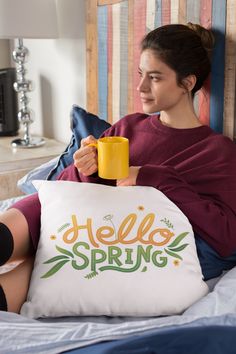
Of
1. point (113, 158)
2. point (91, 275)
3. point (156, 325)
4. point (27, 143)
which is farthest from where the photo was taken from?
point (27, 143)

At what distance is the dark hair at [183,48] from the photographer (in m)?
1.38

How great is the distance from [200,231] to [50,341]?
1.64 feet

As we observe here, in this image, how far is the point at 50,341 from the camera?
2.92ft

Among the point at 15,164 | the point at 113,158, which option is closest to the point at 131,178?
the point at 113,158

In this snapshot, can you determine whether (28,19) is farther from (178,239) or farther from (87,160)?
(178,239)

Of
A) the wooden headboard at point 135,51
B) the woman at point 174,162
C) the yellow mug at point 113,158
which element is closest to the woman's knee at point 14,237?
the woman at point 174,162

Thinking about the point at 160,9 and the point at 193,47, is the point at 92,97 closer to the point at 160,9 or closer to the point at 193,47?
the point at 160,9

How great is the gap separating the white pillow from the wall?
1208mm

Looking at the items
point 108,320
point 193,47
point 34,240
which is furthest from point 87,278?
point 193,47

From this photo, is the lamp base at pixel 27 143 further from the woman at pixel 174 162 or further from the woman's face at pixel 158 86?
the woman's face at pixel 158 86

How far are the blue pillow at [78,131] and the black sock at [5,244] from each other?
0.54m

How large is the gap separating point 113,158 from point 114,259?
24 centimetres

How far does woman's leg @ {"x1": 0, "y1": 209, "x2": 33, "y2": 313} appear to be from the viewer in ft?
3.74

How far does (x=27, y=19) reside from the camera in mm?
2170
